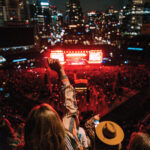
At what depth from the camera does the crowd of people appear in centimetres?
105

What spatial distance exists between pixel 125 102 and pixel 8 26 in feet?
123

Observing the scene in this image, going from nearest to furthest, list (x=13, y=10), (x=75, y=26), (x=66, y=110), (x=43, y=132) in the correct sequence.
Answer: (x=43, y=132) < (x=66, y=110) < (x=13, y=10) < (x=75, y=26)

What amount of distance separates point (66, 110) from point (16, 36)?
38088 millimetres

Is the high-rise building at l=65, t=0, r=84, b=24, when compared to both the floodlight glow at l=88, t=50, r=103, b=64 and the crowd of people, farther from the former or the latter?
the crowd of people

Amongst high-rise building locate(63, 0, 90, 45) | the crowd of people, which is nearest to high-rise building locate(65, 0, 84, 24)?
high-rise building locate(63, 0, 90, 45)

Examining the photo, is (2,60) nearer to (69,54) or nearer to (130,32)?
(69,54)

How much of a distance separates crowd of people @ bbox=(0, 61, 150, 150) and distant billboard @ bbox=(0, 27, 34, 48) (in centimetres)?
2435

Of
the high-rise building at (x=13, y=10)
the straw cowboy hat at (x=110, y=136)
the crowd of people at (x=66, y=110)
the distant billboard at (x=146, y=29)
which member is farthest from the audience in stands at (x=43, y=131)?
the high-rise building at (x=13, y=10)

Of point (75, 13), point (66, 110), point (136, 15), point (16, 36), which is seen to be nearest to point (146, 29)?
point (66, 110)

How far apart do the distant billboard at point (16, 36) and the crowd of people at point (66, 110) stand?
79.9ft

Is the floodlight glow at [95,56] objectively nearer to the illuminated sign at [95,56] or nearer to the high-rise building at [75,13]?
the illuminated sign at [95,56]

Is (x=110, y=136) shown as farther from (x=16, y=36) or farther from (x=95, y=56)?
(x=16, y=36)

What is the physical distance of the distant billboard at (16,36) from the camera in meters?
31.2

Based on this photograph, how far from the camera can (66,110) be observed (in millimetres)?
1486
